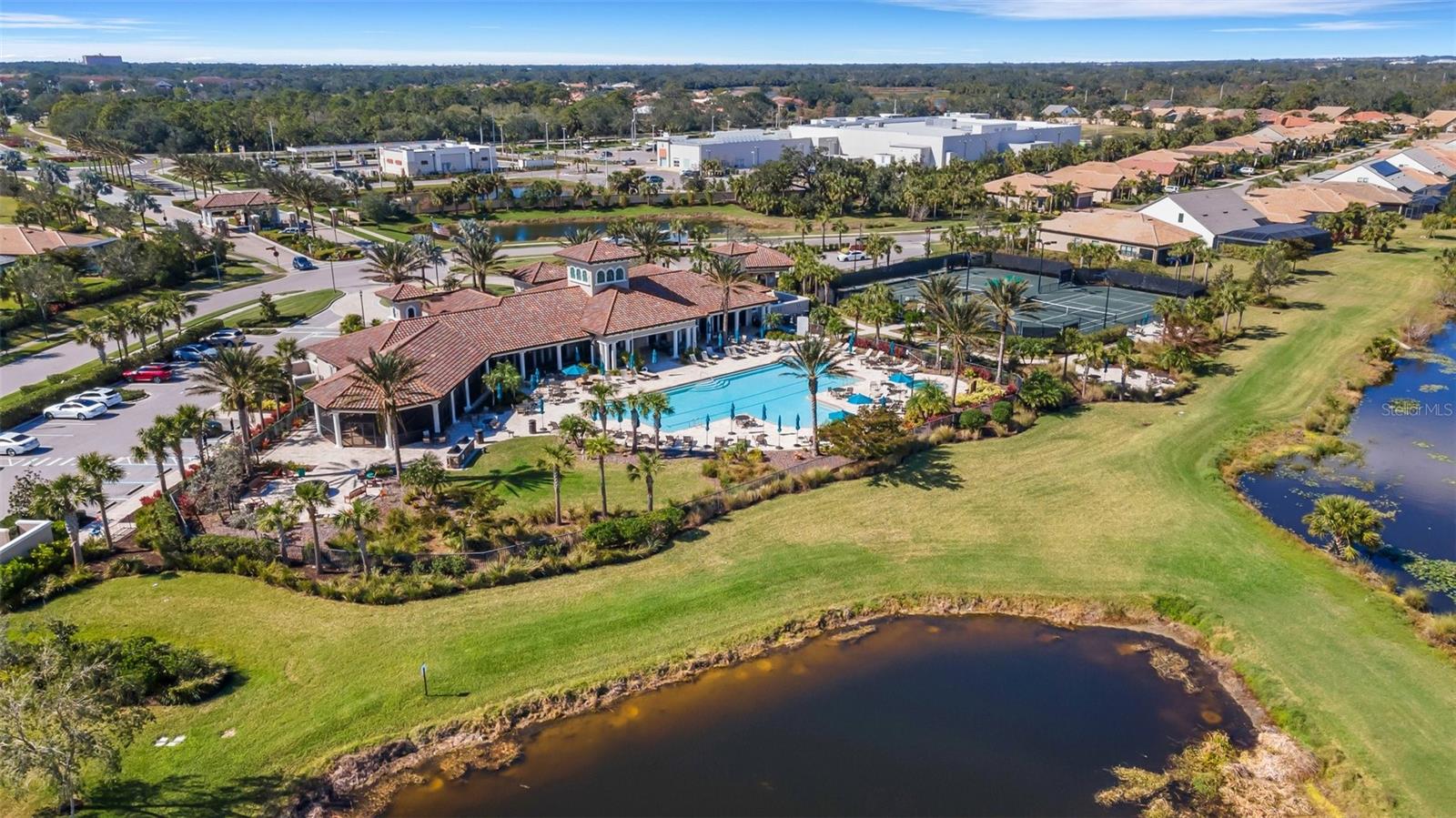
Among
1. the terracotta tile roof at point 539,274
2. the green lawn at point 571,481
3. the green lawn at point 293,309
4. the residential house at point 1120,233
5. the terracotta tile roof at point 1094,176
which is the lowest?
the green lawn at point 571,481

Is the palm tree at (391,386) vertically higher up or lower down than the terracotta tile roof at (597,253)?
lower down

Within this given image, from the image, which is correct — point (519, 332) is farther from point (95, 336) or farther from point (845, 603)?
point (845, 603)

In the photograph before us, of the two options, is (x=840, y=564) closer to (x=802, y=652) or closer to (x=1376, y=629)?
(x=802, y=652)

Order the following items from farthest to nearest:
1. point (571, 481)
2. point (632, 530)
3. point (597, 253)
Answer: point (597, 253) → point (571, 481) → point (632, 530)

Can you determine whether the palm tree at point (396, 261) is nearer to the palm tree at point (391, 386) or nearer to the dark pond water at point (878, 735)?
the palm tree at point (391, 386)

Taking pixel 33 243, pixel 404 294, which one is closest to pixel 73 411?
pixel 404 294

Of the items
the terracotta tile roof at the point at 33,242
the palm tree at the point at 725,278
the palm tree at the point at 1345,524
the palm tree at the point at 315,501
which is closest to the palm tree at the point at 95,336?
the terracotta tile roof at the point at 33,242

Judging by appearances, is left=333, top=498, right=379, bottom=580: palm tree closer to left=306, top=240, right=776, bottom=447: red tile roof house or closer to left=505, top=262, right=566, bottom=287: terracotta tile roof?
left=306, top=240, right=776, bottom=447: red tile roof house
